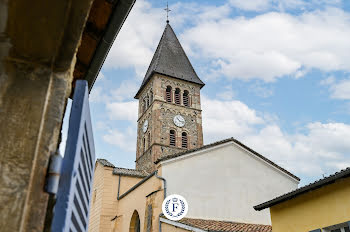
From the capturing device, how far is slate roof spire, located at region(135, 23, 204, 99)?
36219 millimetres

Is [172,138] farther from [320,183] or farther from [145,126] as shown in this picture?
[320,183]

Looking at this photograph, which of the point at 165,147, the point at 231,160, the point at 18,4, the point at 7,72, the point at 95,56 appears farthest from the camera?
the point at 165,147

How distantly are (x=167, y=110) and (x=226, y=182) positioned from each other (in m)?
17.8

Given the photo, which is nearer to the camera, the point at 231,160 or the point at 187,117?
the point at 231,160

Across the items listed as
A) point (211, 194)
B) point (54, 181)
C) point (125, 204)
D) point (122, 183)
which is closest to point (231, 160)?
point (211, 194)

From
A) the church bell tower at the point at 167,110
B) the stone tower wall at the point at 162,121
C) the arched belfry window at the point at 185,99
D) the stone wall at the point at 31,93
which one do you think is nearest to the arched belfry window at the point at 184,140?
the church bell tower at the point at 167,110

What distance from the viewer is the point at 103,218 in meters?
21.7

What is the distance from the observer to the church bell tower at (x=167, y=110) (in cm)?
3159

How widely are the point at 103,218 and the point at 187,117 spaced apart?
15610 mm

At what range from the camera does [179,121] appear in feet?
110

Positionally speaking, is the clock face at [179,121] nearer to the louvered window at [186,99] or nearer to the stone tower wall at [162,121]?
the stone tower wall at [162,121]

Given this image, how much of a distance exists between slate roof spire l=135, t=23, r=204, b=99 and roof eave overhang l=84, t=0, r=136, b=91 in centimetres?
3208

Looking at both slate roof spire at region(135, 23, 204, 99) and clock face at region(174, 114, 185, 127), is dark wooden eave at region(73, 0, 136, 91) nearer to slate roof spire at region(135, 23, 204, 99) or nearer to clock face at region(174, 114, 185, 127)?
clock face at region(174, 114, 185, 127)

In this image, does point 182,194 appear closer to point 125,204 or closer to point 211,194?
point 211,194
